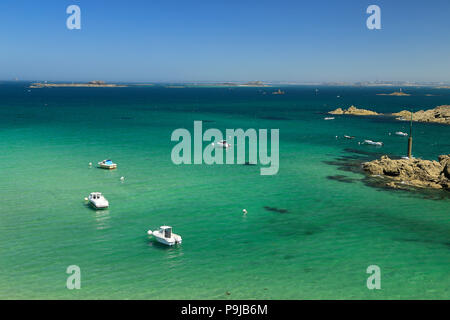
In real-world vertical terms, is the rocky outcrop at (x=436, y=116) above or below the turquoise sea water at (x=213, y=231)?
above

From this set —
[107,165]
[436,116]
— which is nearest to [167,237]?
[107,165]

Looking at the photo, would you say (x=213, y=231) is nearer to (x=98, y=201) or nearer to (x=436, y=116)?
(x=98, y=201)

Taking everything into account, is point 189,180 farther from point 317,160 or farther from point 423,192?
point 423,192

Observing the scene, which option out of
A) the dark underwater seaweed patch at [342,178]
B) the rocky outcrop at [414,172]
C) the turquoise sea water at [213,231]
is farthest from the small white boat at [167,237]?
the rocky outcrop at [414,172]

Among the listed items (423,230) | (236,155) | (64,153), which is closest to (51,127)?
(64,153)

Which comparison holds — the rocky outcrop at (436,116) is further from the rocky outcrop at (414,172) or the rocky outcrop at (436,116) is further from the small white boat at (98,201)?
the small white boat at (98,201)

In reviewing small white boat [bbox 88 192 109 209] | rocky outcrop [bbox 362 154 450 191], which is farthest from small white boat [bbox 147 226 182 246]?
rocky outcrop [bbox 362 154 450 191]

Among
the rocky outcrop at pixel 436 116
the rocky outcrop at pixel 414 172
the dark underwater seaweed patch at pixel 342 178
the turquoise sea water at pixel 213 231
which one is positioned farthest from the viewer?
the rocky outcrop at pixel 436 116
